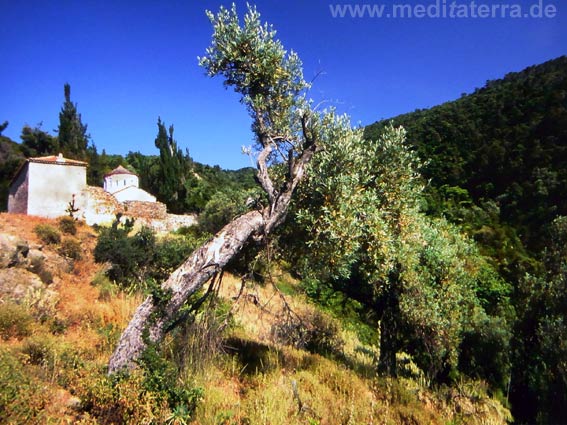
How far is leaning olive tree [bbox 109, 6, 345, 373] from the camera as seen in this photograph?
193 inches

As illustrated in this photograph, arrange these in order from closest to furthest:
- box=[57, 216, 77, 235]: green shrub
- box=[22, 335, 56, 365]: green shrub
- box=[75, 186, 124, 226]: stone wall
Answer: box=[22, 335, 56, 365]: green shrub → box=[57, 216, 77, 235]: green shrub → box=[75, 186, 124, 226]: stone wall

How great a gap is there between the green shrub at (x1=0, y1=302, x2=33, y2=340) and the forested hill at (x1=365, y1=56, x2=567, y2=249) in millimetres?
34549

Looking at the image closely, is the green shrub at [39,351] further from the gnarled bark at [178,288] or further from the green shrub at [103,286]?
the green shrub at [103,286]

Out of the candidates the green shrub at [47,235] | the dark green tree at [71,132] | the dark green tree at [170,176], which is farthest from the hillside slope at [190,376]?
the dark green tree at [71,132]

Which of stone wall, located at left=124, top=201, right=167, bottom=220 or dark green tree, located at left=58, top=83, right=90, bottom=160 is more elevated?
dark green tree, located at left=58, top=83, right=90, bottom=160

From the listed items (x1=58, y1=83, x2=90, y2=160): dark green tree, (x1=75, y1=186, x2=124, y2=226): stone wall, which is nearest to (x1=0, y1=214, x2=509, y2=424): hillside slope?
(x1=75, y1=186, x2=124, y2=226): stone wall

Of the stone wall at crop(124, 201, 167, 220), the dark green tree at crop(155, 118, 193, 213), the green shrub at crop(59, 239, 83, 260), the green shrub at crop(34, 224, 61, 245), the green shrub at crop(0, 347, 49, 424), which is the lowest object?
the green shrub at crop(0, 347, 49, 424)

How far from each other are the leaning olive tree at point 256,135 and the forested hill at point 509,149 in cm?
3083

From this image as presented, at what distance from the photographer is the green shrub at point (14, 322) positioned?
5551 millimetres

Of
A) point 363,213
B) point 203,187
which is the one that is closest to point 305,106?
point 363,213

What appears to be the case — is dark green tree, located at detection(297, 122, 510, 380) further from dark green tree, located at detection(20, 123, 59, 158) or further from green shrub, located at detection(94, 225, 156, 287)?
dark green tree, located at detection(20, 123, 59, 158)

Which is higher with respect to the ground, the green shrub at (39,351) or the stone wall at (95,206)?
the stone wall at (95,206)

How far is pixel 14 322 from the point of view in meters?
5.75

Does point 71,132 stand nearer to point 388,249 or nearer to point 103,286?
point 103,286
